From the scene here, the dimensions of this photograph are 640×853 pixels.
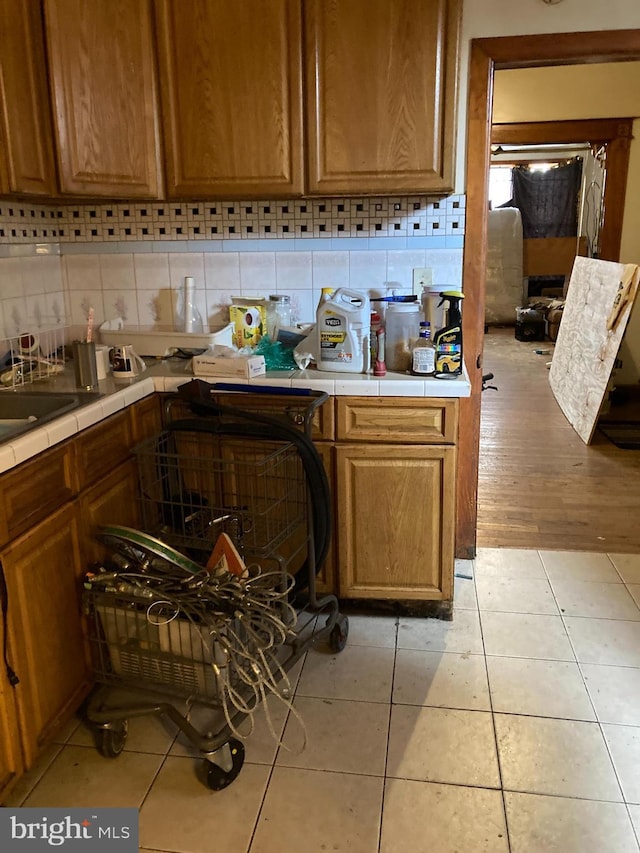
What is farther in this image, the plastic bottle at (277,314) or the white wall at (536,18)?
the plastic bottle at (277,314)

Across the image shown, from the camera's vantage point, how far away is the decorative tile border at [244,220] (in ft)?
8.88

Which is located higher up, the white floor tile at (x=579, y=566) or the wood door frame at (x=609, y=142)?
the wood door frame at (x=609, y=142)

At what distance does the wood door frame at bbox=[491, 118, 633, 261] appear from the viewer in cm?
541

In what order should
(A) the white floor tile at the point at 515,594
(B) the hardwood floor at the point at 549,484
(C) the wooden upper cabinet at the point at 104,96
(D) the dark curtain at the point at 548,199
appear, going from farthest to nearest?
(D) the dark curtain at the point at 548,199, (B) the hardwood floor at the point at 549,484, (A) the white floor tile at the point at 515,594, (C) the wooden upper cabinet at the point at 104,96

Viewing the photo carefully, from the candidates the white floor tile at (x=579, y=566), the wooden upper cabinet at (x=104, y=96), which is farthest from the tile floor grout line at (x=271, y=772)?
the wooden upper cabinet at (x=104, y=96)

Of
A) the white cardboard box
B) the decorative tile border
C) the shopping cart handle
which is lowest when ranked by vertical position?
the shopping cart handle

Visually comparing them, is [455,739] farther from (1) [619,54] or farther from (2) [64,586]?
(1) [619,54]

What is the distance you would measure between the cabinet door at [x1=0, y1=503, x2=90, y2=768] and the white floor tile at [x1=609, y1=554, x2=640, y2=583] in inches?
81.9

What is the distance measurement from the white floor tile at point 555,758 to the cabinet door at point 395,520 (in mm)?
563

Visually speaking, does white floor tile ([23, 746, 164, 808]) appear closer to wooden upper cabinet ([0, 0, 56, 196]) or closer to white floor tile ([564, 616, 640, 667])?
white floor tile ([564, 616, 640, 667])

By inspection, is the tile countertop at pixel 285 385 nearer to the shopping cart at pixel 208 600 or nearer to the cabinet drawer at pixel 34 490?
the shopping cart at pixel 208 600

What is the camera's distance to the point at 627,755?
1.85 metres

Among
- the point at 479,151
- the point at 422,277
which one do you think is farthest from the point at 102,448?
the point at 479,151

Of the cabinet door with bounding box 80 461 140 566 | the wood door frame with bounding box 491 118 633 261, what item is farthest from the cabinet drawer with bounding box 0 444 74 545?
the wood door frame with bounding box 491 118 633 261
